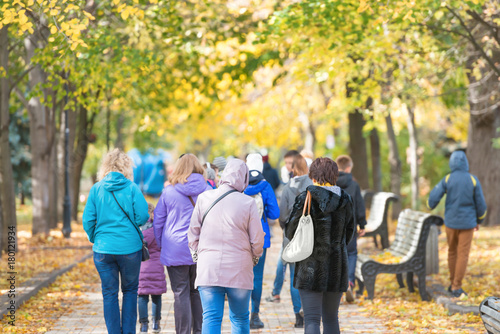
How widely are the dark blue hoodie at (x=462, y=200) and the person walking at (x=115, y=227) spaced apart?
4.54 meters

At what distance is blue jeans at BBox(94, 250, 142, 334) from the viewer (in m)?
6.29

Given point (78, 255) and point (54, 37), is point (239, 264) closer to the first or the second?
point (54, 37)

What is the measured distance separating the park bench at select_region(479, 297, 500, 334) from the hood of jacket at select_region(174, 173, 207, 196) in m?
2.77

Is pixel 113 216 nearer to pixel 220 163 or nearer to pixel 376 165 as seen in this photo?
pixel 220 163

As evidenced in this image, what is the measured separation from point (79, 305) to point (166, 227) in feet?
11.9

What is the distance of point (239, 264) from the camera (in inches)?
212

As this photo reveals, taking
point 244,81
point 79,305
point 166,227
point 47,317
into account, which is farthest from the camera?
point 244,81

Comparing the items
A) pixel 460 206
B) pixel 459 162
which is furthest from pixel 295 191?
pixel 459 162

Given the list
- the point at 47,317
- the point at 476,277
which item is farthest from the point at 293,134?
the point at 47,317

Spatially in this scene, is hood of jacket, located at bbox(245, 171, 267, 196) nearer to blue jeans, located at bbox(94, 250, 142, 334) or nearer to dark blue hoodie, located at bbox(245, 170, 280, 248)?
dark blue hoodie, located at bbox(245, 170, 280, 248)

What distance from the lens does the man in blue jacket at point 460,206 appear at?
9156mm

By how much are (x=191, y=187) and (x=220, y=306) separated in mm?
1339

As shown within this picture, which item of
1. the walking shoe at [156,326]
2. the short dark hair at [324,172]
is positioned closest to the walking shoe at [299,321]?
the walking shoe at [156,326]

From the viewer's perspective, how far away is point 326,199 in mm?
5566
